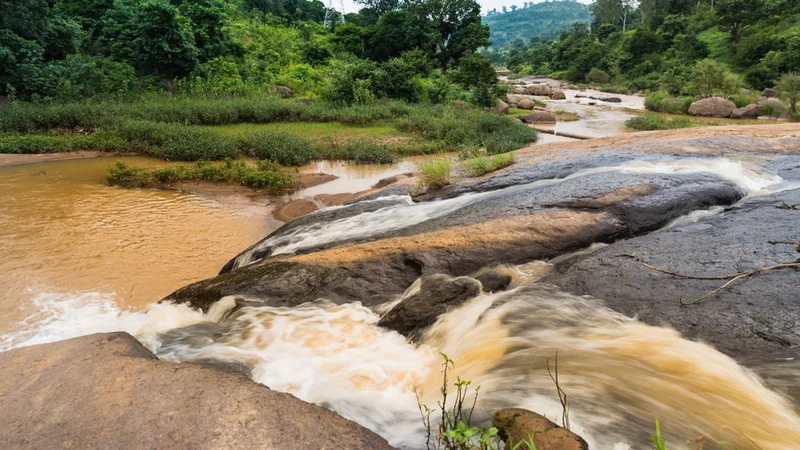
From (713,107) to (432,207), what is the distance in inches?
890

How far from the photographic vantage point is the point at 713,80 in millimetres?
24453

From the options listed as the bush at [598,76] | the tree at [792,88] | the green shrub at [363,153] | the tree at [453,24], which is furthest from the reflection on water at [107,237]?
the bush at [598,76]

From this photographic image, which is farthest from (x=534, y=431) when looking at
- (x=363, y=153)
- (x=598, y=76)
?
(x=598, y=76)

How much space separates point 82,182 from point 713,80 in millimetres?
28448

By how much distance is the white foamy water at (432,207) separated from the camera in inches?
220

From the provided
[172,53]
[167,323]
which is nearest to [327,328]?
[167,323]

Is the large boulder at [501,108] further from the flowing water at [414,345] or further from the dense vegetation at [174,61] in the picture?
the flowing water at [414,345]

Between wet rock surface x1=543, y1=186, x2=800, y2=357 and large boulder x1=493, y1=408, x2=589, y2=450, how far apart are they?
1447 mm

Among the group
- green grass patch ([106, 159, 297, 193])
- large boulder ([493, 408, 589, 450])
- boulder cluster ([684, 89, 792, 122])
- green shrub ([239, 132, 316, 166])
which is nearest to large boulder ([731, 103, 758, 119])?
boulder cluster ([684, 89, 792, 122])

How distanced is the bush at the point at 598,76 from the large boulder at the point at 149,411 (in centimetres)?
4840

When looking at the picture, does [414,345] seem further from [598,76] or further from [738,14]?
[598,76]

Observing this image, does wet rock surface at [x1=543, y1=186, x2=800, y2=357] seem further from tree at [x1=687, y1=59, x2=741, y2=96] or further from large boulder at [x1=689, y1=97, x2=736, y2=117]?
tree at [x1=687, y1=59, x2=741, y2=96]

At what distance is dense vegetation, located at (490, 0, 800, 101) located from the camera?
28.0 metres

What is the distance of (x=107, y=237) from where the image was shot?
6965mm
